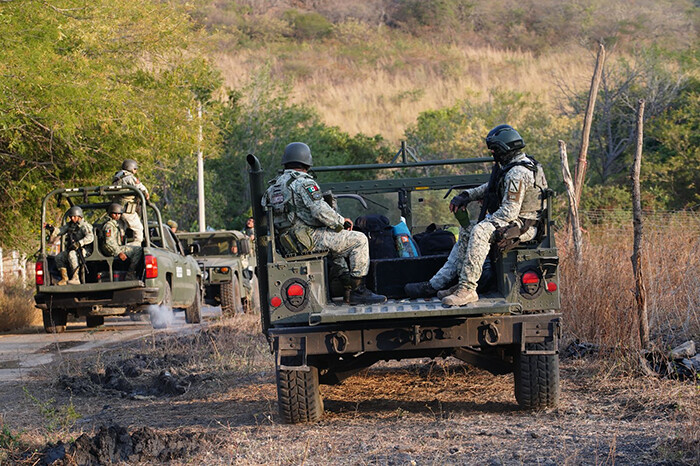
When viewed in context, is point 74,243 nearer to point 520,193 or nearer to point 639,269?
point 639,269

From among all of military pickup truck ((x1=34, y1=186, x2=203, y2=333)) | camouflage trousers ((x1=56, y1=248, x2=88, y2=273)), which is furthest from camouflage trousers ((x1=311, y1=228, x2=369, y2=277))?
camouflage trousers ((x1=56, y1=248, x2=88, y2=273))

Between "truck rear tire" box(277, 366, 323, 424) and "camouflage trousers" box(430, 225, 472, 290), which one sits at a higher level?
"camouflage trousers" box(430, 225, 472, 290)

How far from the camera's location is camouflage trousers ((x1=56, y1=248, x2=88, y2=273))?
13867 millimetres

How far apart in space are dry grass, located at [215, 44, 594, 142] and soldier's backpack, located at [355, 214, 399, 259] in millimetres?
34934

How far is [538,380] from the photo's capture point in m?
6.95

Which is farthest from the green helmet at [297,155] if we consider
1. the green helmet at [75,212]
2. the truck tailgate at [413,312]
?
the green helmet at [75,212]

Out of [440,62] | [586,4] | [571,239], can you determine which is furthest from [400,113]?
[571,239]

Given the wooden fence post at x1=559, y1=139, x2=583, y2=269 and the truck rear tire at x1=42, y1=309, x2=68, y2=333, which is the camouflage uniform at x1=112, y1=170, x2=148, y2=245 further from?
the wooden fence post at x1=559, y1=139, x2=583, y2=269

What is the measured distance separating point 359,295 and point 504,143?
5.06ft

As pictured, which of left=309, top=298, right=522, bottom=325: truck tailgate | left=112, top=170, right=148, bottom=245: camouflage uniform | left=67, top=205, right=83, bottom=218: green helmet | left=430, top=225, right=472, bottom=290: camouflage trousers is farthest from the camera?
left=112, top=170, right=148, bottom=245: camouflage uniform

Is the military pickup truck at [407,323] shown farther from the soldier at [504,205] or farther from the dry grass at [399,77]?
the dry grass at [399,77]

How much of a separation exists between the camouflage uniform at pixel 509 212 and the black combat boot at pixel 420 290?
1.98ft

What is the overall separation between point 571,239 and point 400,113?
3760cm

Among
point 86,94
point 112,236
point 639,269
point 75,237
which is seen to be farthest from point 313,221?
point 86,94
